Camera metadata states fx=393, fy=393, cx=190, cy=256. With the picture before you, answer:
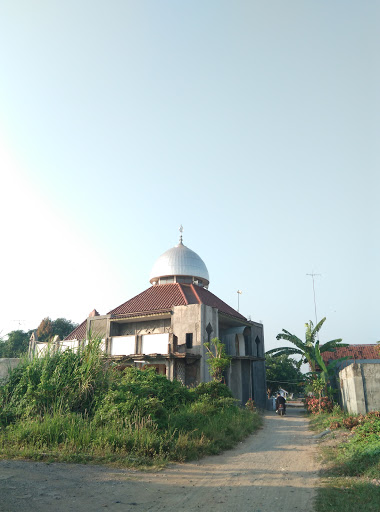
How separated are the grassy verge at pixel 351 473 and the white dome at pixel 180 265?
19.9 metres

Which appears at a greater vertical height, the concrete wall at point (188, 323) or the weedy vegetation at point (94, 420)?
the concrete wall at point (188, 323)

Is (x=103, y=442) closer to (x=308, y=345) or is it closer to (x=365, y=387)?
(x=365, y=387)

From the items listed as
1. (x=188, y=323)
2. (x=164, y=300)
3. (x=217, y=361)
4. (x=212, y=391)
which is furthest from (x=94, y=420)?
(x=164, y=300)

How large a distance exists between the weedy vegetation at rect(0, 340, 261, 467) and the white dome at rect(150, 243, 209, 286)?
17367 millimetres

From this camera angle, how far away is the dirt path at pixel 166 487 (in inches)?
236

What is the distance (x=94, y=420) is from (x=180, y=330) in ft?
49.2

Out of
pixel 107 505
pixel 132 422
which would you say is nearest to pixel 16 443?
pixel 132 422

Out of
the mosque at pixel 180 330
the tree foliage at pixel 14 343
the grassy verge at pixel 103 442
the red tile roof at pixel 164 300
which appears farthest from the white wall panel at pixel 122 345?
the tree foliage at pixel 14 343

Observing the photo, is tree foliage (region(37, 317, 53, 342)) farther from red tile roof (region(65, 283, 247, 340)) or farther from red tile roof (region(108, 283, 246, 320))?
red tile roof (region(108, 283, 246, 320))

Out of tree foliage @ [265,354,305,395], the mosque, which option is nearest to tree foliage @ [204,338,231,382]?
the mosque

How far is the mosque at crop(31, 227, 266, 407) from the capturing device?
24.2m

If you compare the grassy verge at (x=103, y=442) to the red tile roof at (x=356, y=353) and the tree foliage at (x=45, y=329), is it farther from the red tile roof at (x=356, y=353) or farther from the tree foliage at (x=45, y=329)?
the tree foliage at (x=45, y=329)

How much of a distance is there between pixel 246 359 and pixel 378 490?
22785 millimetres

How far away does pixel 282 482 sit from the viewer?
25.0 feet
